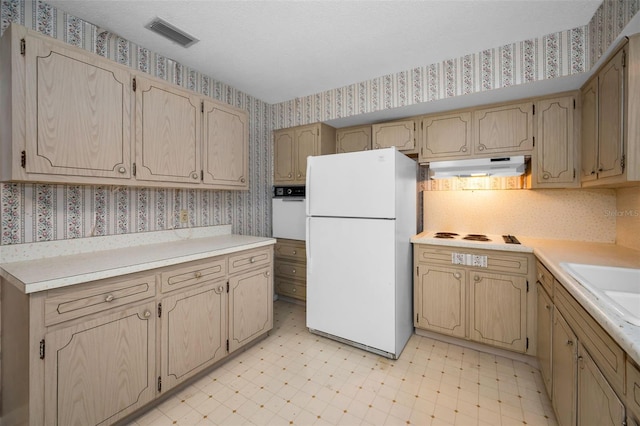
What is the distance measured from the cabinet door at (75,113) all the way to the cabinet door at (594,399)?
8.22ft

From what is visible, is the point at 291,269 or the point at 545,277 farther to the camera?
the point at 291,269

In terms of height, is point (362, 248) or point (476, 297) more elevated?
point (362, 248)

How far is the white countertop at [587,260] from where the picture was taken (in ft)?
2.65

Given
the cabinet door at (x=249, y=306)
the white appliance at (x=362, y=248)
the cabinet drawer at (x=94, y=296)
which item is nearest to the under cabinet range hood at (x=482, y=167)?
the white appliance at (x=362, y=248)

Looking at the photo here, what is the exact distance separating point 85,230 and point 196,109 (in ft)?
3.85

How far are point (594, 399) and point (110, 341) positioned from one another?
212cm

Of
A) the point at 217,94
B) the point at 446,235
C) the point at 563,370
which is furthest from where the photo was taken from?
the point at 217,94

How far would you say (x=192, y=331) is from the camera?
188 centimetres

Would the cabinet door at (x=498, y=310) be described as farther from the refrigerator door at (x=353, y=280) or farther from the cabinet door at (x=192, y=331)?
the cabinet door at (x=192, y=331)

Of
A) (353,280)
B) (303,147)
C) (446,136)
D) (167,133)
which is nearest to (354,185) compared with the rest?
(353,280)

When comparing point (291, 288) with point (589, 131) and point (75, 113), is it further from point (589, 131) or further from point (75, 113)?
point (589, 131)

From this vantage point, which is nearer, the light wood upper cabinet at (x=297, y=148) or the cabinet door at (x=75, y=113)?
the cabinet door at (x=75, y=113)

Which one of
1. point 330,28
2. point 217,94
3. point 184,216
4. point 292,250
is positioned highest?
point 330,28

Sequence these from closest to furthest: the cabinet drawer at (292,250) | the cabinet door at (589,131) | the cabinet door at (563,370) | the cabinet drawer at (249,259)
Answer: the cabinet door at (563,370) < the cabinet door at (589,131) < the cabinet drawer at (249,259) < the cabinet drawer at (292,250)
